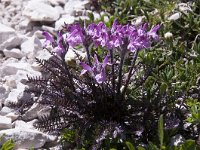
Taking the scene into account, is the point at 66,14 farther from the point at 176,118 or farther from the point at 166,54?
the point at 176,118

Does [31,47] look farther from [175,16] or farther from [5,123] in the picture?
[175,16]

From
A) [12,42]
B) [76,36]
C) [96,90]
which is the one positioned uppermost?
[76,36]

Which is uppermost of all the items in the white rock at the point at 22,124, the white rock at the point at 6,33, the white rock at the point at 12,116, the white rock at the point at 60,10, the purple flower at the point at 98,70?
the purple flower at the point at 98,70

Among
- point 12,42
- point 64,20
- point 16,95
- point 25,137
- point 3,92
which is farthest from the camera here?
point 64,20

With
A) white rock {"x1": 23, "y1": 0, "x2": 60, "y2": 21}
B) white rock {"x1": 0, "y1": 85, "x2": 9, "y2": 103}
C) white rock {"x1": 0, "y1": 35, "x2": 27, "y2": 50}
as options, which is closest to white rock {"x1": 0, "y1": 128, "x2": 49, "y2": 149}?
white rock {"x1": 0, "y1": 85, "x2": 9, "y2": 103}

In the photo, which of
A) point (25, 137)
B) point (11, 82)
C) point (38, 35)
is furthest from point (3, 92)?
point (38, 35)

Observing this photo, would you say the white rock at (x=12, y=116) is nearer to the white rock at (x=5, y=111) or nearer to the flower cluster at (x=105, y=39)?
the white rock at (x=5, y=111)

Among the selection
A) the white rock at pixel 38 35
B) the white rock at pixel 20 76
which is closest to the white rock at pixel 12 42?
the white rock at pixel 38 35
